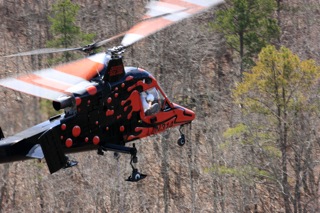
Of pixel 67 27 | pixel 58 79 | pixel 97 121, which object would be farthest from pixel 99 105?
pixel 67 27

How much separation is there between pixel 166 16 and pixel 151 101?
2084mm

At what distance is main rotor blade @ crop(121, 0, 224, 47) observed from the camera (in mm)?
14445

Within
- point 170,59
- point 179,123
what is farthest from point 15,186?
point 179,123

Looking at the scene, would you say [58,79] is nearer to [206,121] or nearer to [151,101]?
[151,101]

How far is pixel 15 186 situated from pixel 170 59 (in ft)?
33.2

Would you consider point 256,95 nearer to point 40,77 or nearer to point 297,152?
point 297,152

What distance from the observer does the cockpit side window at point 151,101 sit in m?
15.7

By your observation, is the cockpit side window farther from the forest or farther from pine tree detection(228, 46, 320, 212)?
the forest

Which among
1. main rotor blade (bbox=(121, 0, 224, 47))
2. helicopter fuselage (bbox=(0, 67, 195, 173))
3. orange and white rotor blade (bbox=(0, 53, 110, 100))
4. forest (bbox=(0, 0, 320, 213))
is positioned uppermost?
main rotor blade (bbox=(121, 0, 224, 47))

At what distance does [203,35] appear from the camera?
43.0 metres

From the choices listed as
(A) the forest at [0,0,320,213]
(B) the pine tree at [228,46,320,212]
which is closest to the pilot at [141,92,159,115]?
(B) the pine tree at [228,46,320,212]

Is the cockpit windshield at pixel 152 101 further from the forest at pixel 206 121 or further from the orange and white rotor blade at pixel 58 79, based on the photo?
the forest at pixel 206 121

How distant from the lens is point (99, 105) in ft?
48.6

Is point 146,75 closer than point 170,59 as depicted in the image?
Yes
